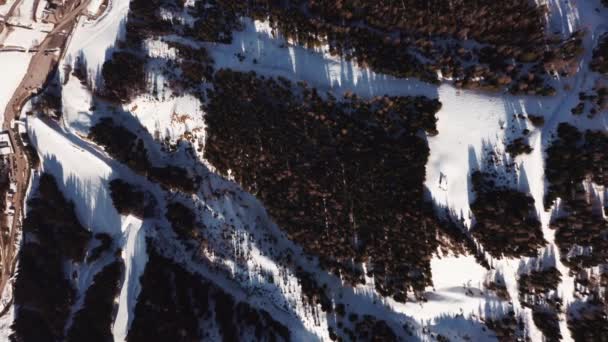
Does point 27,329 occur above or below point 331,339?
above

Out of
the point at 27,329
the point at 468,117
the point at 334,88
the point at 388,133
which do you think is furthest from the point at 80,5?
the point at 468,117

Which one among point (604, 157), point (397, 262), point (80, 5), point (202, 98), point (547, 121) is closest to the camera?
point (604, 157)

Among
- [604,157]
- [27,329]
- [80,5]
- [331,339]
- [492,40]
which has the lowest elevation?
[331,339]

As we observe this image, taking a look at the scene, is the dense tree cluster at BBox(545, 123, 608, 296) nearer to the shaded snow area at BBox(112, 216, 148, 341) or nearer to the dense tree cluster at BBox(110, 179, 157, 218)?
the dense tree cluster at BBox(110, 179, 157, 218)

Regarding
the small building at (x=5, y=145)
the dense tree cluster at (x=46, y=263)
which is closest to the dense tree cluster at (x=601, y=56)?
the dense tree cluster at (x=46, y=263)

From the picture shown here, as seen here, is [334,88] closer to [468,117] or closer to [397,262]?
[468,117]

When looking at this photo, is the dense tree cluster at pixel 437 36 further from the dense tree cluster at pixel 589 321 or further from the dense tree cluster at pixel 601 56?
the dense tree cluster at pixel 589 321

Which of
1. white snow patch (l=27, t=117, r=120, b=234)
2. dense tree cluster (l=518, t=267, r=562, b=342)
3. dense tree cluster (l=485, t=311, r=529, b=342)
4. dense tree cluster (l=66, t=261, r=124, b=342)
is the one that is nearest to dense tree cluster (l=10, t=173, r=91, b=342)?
white snow patch (l=27, t=117, r=120, b=234)
